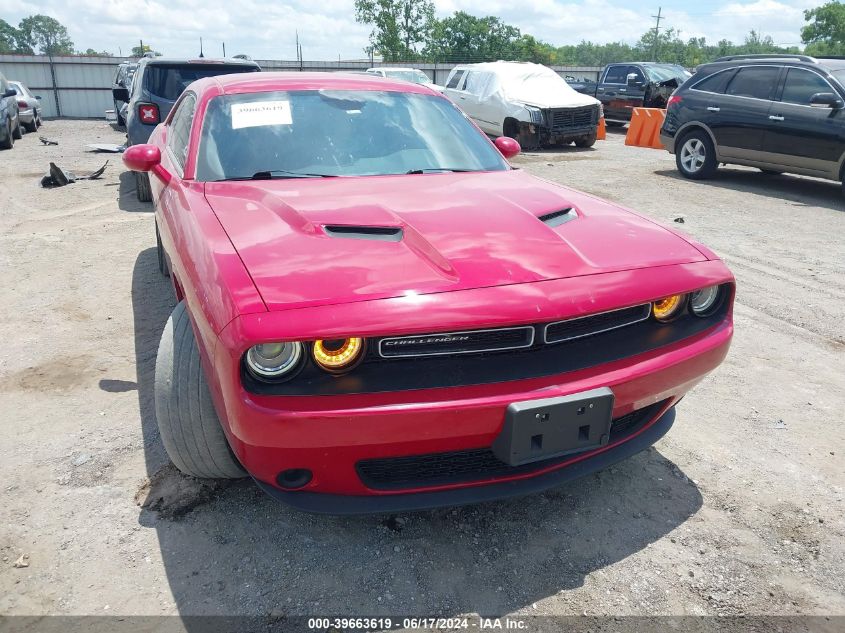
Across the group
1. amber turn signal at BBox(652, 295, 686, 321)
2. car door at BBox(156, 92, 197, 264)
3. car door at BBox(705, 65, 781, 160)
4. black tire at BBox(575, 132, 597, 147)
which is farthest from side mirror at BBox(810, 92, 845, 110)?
car door at BBox(156, 92, 197, 264)

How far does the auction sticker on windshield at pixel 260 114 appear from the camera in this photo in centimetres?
318

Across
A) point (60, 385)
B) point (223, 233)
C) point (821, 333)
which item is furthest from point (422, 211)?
point (821, 333)

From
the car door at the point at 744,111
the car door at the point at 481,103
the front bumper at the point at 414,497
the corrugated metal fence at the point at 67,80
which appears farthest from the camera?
the corrugated metal fence at the point at 67,80

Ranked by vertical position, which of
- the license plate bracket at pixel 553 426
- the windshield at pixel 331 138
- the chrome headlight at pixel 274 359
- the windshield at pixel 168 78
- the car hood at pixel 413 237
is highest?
the windshield at pixel 168 78

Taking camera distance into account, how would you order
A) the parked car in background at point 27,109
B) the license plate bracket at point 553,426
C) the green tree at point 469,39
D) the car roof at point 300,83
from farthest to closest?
the green tree at point 469,39 < the parked car in background at point 27,109 < the car roof at point 300,83 < the license plate bracket at point 553,426

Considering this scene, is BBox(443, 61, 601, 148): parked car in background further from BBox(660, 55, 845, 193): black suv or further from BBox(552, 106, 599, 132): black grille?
BBox(660, 55, 845, 193): black suv

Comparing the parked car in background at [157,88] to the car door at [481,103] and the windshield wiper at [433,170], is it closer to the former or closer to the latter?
the windshield wiper at [433,170]

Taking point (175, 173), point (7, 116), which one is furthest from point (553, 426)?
point (7, 116)

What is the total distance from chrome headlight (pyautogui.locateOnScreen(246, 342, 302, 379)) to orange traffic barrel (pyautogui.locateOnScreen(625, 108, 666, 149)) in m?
14.2

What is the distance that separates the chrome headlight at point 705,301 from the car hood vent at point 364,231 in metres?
Result: 1.14

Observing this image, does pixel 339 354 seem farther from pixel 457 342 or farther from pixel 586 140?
pixel 586 140

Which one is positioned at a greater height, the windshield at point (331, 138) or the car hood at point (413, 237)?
the windshield at point (331, 138)

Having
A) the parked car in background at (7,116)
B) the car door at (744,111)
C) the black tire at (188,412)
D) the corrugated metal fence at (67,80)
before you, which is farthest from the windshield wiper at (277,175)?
the corrugated metal fence at (67,80)

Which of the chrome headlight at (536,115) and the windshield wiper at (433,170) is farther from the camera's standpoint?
the chrome headlight at (536,115)
